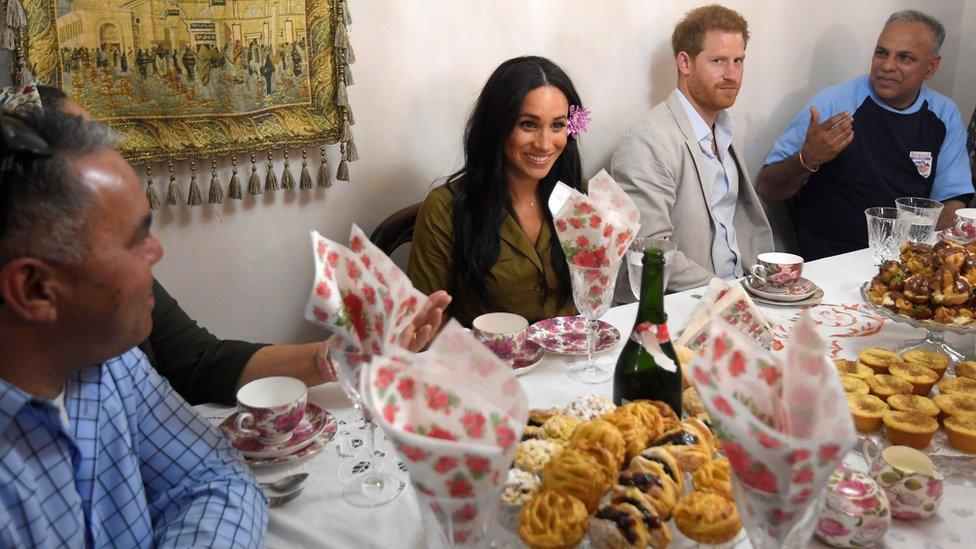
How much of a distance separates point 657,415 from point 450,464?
0.43 m

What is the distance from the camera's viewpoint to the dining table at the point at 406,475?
0.99 metres

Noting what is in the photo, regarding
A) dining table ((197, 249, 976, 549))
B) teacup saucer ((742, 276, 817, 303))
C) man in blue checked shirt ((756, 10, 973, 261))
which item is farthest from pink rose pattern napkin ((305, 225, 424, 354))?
man in blue checked shirt ((756, 10, 973, 261))

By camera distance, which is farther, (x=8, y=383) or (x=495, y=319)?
(x=495, y=319)

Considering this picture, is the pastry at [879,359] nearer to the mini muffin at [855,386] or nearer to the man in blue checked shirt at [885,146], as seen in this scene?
the mini muffin at [855,386]

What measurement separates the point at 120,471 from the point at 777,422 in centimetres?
75

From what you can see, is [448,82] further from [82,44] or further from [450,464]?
[450,464]

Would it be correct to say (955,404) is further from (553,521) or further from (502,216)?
(502,216)

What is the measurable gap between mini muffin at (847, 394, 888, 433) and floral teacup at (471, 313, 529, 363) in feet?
1.78

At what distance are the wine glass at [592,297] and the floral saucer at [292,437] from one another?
1.46 ft

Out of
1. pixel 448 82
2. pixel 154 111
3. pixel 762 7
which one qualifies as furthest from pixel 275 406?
pixel 762 7

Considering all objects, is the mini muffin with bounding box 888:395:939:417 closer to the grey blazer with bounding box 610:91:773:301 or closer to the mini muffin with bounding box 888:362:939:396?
the mini muffin with bounding box 888:362:939:396

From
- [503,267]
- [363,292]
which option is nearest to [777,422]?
[363,292]

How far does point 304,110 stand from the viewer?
216cm

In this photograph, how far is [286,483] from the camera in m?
1.09
